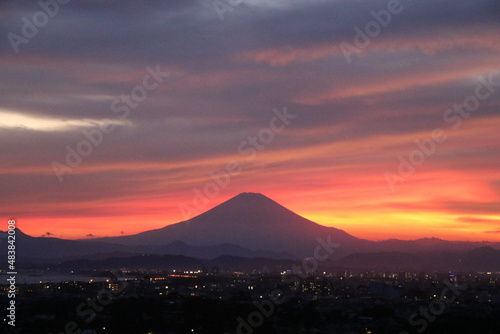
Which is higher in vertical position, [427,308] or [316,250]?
[316,250]

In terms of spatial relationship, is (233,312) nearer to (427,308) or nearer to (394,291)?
(427,308)

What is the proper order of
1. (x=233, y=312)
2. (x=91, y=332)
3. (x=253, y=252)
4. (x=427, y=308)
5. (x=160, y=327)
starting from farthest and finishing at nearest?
(x=253, y=252) < (x=427, y=308) < (x=233, y=312) < (x=160, y=327) < (x=91, y=332)

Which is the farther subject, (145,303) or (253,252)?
(253,252)

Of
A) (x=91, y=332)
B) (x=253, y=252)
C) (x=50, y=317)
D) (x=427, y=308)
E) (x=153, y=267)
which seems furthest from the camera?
(x=253, y=252)

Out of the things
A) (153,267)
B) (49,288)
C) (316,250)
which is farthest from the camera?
(316,250)

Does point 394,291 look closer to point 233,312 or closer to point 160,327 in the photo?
point 233,312

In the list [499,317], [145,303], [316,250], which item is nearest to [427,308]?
[499,317]

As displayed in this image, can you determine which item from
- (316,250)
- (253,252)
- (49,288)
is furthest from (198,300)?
(253,252)

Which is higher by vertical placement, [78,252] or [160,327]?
[78,252]

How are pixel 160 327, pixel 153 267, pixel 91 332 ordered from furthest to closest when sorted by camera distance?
pixel 153 267, pixel 160 327, pixel 91 332

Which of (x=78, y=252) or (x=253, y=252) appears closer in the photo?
(x=78, y=252)
